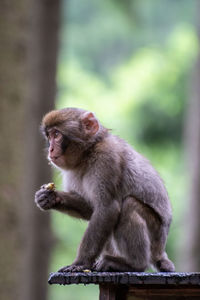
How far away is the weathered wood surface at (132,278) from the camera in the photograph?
5.50m

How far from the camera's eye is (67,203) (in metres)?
7.04

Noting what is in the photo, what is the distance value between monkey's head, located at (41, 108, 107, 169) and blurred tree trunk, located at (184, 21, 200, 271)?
8.03m

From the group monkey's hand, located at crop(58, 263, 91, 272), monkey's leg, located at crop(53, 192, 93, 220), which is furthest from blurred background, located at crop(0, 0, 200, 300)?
monkey's hand, located at crop(58, 263, 91, 272)

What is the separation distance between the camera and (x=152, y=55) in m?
21.2

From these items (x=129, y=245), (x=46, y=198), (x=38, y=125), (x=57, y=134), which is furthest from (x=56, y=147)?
(x=38, y=125)

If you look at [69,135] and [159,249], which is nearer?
[159,249]

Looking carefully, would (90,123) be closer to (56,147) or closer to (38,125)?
(56,147)

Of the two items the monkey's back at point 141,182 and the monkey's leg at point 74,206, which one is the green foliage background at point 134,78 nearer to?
the monkey's leg at point 74,206

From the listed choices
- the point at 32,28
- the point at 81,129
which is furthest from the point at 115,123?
the point at 81,129

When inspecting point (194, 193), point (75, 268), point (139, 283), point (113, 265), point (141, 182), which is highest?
point (194, 193)

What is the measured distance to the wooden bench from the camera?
5.51 metres

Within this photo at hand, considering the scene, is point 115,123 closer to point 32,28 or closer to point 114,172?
point 32,28

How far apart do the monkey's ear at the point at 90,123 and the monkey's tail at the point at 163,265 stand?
4.57ft

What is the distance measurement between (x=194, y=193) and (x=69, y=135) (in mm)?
8801
